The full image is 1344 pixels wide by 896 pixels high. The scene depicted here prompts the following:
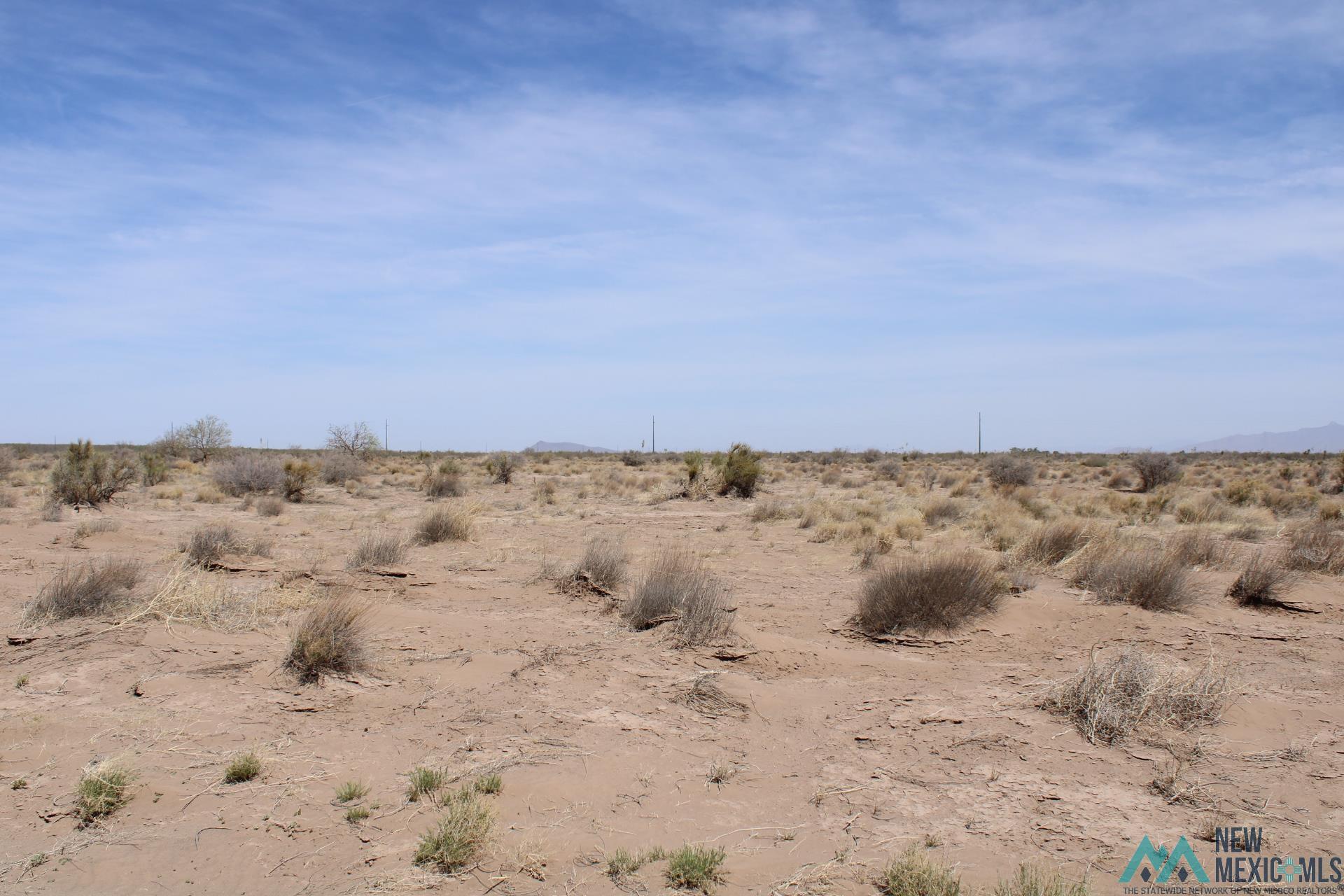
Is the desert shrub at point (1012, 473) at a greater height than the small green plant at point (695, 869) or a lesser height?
greater

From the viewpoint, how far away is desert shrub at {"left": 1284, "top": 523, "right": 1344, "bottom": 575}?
13016 millimetres

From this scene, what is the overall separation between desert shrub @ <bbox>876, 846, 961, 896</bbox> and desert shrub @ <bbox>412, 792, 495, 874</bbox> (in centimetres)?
235

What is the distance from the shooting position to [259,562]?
13406 mm

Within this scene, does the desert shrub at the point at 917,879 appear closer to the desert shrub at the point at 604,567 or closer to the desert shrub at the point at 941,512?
the desert shrub at the point at 604,567

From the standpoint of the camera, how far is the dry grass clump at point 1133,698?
667cm

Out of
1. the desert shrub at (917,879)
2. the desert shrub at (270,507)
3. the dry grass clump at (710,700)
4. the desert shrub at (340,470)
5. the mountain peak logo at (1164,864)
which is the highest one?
the desert shrub at (340,470)

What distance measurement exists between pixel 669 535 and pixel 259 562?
844 centimetres

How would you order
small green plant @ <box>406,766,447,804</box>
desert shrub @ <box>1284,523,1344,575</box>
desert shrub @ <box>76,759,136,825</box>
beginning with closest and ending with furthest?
desert shrub @ <box>76,759,136,825</box>, small green plant @ <box>406,766,447,804</box>, desert shrub @ <box>1284,523,1344,575</box>

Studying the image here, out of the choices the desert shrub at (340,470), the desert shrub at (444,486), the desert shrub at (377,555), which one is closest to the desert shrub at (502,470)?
the desert shrub at (444,486)

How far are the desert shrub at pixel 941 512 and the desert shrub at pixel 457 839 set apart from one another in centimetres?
1618

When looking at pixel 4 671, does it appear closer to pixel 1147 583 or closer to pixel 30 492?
pixel 1147 583

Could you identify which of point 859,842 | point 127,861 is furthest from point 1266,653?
point 127,861

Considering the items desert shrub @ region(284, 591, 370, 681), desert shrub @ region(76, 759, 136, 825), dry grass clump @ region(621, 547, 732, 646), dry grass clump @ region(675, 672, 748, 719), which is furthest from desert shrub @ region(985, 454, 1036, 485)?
desert shrub @ region(76, 759, 136, 825)

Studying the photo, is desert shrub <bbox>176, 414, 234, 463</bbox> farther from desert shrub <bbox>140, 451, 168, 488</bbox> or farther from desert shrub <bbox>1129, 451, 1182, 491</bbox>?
desert shrub <bbox>1129, 451, 1182, 491</bbox>
